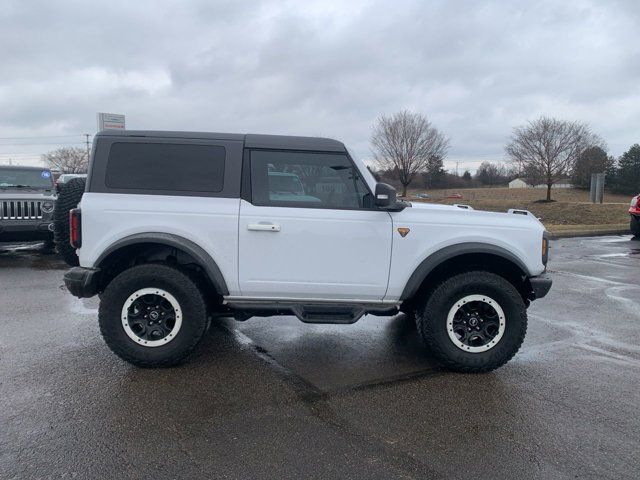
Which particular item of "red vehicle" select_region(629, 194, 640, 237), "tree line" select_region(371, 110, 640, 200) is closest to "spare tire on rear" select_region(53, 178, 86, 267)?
"red vehicle" select_region(629, 194, 640, 237)

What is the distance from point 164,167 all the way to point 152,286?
102 cm

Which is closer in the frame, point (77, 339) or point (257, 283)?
point (257, 283)

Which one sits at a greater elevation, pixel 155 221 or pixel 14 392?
pixel 155 221

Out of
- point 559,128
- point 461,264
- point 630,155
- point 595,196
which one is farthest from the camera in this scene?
point 630,155

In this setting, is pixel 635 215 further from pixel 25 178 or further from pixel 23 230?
pixel 25 178

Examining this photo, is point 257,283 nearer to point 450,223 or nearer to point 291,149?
point 291,149

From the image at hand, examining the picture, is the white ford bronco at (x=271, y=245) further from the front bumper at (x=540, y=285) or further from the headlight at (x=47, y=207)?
the headlight at (x=47, y=207)

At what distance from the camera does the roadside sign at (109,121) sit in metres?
16.9

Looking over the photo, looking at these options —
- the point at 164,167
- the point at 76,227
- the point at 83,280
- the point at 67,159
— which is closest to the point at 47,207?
the point at 76,227

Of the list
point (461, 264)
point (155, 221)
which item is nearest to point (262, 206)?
point (155, 221)

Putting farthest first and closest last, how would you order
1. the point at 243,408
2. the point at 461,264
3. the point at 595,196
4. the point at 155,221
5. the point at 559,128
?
the point at 559,128
the point at 595,196
the point at 461,264
the point at 155,221
the point at 243,408

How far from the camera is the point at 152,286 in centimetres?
423

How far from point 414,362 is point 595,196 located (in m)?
31.7

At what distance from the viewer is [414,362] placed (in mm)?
4633
